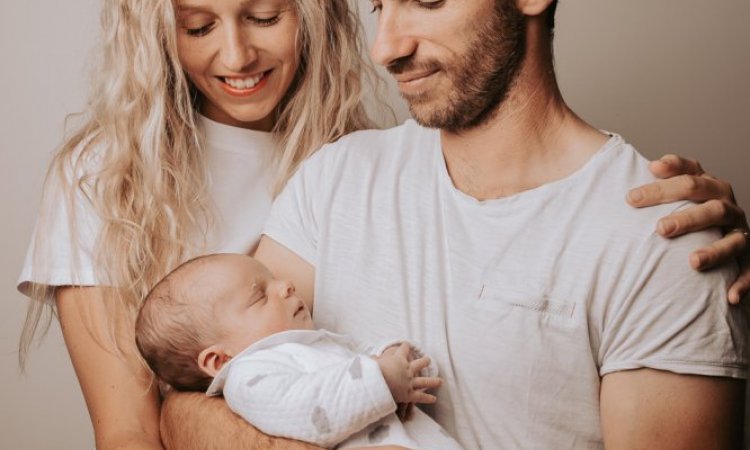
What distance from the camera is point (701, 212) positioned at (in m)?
1.82

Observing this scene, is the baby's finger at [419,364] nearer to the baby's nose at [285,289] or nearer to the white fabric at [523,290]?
the white fabric at [523,290]

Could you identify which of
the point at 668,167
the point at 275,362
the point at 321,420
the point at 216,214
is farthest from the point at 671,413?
the point at 216,214

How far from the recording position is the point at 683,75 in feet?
9.87

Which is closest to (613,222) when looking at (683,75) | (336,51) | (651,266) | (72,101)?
(651,266)

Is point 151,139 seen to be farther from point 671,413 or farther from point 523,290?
point 671,413

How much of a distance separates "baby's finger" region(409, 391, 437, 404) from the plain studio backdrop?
1.52 metres

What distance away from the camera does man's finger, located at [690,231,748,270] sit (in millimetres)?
1769

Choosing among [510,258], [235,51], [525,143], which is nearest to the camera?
[510,258]

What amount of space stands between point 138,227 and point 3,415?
1418 mm

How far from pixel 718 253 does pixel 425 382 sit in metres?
0.63

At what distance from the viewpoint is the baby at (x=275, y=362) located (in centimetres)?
175

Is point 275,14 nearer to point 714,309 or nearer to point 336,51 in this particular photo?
point 336,51

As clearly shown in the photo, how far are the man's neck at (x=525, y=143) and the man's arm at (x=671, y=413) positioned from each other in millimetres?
503

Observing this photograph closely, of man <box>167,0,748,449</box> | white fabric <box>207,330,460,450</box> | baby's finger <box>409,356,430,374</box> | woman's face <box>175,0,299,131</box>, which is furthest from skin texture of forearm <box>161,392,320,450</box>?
woman's face <box>175,0,299,131</box>
